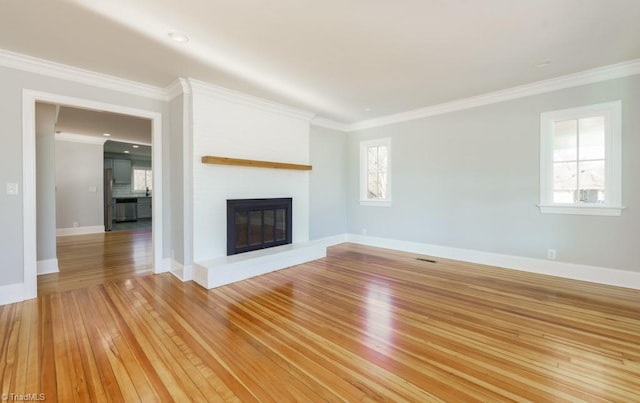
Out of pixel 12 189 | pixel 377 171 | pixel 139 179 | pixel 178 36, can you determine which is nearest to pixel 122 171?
pixel 139 179

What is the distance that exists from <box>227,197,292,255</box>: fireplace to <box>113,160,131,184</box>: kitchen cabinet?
26.1ft

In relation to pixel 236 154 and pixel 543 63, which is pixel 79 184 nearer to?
pixel 236 154

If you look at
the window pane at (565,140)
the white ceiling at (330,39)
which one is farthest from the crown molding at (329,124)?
the window pane at (565,140)

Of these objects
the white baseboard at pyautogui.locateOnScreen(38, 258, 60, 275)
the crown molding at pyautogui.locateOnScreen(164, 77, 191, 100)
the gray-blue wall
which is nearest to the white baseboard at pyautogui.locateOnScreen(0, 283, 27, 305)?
the white baseboard at pyautogui.locateOnScreen(38, 258, 60, 275)

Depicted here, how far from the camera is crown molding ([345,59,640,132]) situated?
129 inches

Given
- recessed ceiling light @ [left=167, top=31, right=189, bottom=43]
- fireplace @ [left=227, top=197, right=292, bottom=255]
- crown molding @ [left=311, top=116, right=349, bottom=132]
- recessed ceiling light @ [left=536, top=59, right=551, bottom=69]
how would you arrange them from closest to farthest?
recessed ceiling light @ [left=167, top=31, right=189, bottom=43]
recessed ceiling light @ [left=536, top=59, right=551, bottom=69]
fireplace @ [left=227, top=197, right=292, bottom=255]
crown molding @ [left=311, top=116, right=349, bottom=132]

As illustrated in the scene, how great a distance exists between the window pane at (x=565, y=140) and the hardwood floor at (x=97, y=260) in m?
5.92

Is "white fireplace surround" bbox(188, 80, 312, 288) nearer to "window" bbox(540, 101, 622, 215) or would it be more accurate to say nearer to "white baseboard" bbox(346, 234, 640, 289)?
"white baseboard" bbox(346, 234, 640, 289)

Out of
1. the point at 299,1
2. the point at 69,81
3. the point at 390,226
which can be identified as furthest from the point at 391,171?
the point at 69,81

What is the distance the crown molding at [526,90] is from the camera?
10.8 ft

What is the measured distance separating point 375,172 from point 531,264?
3020mm

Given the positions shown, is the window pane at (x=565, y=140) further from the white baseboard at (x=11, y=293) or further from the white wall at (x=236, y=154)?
the white baseboard at (x=11, y=293)

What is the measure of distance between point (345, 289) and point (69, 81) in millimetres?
4014

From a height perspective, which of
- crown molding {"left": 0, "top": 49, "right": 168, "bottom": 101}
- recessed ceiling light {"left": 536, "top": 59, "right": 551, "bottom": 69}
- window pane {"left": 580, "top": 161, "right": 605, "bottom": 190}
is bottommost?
window pane {"left": 580, "top": 161, "right": 605, "bottom": 190}
